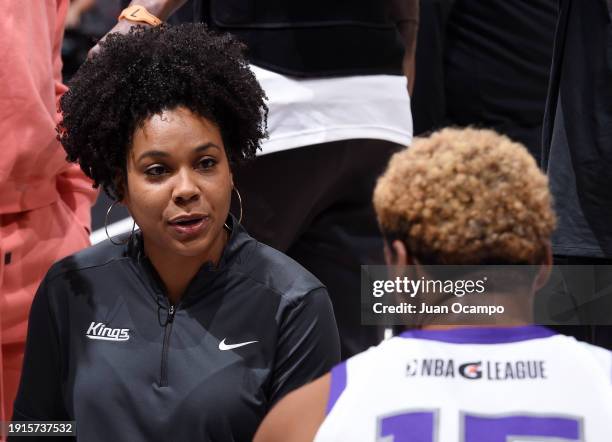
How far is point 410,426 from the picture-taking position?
1.74 m

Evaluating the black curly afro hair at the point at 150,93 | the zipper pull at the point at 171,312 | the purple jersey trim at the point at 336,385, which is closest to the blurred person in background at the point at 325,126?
the black curly afro hair at the point at 150,93

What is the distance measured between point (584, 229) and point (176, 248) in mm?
942

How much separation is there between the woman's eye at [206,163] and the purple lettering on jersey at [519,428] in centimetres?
106

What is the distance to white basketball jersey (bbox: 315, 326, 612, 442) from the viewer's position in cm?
173

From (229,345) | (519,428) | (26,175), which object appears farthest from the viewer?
(26,175)

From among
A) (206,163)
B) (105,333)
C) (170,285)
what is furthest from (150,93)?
(105,333)

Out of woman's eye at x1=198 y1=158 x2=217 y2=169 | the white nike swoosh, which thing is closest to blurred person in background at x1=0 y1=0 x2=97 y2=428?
woman's eye at x1=198 y1=158 x2=217 y2=169

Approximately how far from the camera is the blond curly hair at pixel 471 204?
5.96 ft

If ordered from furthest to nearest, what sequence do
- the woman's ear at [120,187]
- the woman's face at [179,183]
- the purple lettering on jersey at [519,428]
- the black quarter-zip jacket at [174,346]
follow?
the woman's ear at [120,187], the woman's face at [179,183], the black quarter-zip jacket at [174,346], the purple lettering on jersey at [519,428]

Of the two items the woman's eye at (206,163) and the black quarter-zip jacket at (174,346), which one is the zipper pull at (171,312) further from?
the woman's eye at (206,163)

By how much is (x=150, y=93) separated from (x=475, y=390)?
3.74ft

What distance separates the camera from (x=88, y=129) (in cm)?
266

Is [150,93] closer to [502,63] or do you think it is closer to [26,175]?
[26,175]

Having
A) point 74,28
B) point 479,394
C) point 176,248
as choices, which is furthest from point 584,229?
point 74,28
